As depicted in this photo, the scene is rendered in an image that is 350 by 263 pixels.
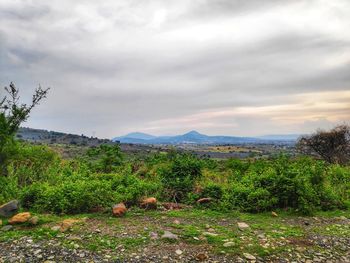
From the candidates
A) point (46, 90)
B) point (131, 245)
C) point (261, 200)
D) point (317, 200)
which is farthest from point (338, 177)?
point (46, 90)

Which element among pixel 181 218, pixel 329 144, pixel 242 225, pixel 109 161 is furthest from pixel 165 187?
pixel 329 144

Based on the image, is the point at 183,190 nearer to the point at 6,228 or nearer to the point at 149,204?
the point at 149,204

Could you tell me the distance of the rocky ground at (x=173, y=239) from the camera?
263 inches

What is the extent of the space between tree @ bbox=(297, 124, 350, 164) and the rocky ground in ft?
98.4

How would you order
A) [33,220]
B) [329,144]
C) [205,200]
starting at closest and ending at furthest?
[33,220] < [205,200] < [329,144]

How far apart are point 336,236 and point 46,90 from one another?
11377 mm

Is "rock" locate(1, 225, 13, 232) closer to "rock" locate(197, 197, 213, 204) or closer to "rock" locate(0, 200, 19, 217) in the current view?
"rock" locate(0, 200, 19, 217)

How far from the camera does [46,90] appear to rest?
13.8 meters

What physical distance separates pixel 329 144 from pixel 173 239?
3463cm

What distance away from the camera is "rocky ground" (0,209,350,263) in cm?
667

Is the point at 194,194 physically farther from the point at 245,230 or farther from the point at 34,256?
the point at 34,256

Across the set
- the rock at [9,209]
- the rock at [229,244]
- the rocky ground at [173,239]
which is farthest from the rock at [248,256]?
the rock at [9,209]

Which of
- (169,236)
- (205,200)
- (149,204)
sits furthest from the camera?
(205,200)

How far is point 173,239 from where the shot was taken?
744cm
